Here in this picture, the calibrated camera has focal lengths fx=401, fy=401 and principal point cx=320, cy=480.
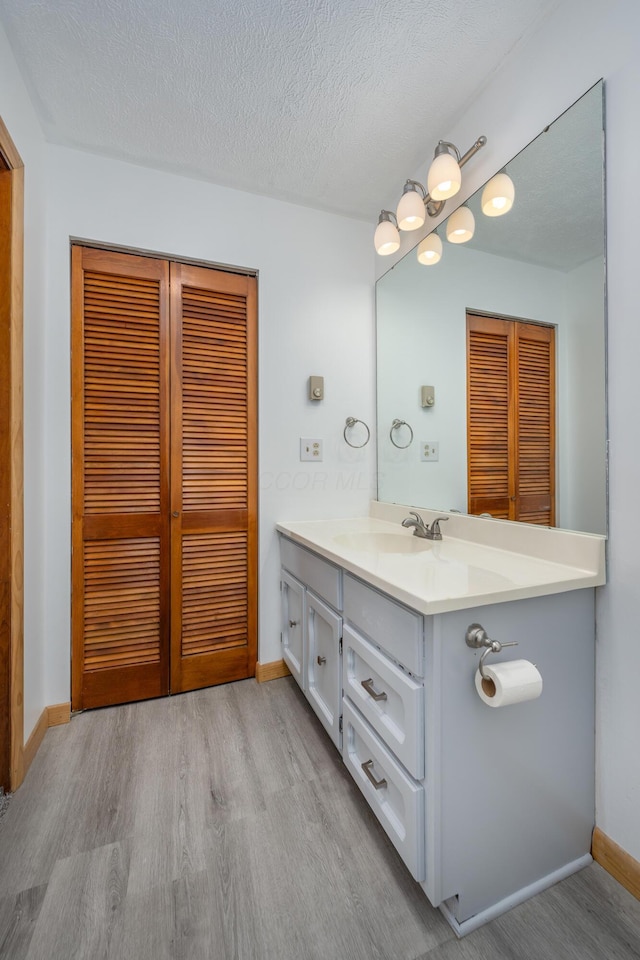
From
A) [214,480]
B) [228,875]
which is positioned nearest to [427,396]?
[214,480]

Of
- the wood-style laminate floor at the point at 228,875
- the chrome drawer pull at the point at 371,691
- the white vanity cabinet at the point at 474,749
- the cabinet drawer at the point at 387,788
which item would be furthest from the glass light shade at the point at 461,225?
the wood-style laminate floor at the point at 228,875

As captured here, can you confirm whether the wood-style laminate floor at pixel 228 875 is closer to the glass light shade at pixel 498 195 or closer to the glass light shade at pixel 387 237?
the glass light shade at pixel 498 195

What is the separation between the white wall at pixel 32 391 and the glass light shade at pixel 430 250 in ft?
5.08

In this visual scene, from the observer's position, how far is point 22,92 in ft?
4.57

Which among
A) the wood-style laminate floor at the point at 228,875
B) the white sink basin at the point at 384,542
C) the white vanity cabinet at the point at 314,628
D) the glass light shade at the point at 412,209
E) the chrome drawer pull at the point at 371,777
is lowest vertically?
the wood-style laminate floor at the point at 228,875

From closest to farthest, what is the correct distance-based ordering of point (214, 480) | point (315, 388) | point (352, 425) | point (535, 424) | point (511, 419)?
point (535, 424) → point (511, 419) → point (214, 480) → point (315, 388) → point (352, 425)

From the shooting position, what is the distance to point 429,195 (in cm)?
155

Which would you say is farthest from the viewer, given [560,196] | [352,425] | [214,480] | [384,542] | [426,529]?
[352,425]

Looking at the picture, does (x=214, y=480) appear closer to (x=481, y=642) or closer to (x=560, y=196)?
(x=481, y=642)

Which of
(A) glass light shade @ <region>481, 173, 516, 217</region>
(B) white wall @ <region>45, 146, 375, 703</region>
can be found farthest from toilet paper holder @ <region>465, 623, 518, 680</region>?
(A) glass light shade @ <region>481, 173, 516, 217</region>

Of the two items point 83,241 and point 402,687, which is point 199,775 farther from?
point 83,241

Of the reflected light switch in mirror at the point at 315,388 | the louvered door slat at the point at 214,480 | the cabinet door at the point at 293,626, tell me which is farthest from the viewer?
the reflected light switch in mirror at the point at 315,388

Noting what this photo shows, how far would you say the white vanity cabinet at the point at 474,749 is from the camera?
0.90m

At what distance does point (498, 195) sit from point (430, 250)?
39 cm
